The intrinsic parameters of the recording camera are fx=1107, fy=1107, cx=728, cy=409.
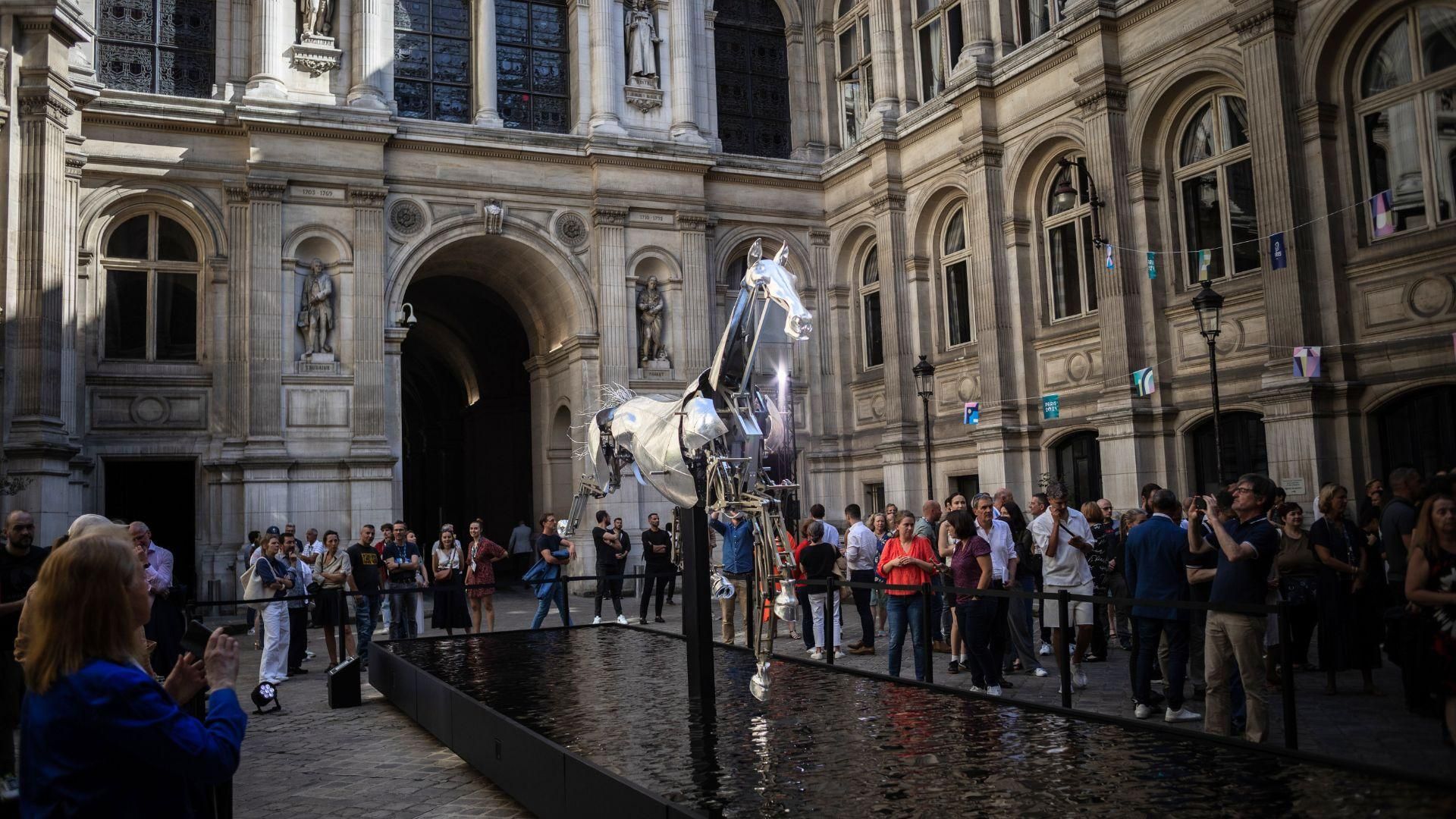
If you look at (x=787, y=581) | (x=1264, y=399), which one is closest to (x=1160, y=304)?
Answer: (x=1264, y=399)

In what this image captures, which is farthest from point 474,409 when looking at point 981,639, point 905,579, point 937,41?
point 981,639

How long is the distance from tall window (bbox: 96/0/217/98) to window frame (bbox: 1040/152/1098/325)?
18.0m

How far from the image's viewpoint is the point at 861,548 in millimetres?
14461

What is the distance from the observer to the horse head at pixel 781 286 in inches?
331

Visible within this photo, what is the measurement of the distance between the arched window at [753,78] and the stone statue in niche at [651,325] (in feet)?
16.3

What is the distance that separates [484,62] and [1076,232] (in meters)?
14.0

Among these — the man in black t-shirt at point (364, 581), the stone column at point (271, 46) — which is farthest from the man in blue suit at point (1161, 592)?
the stone column at point (271, 46)

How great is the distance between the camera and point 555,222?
2589cm

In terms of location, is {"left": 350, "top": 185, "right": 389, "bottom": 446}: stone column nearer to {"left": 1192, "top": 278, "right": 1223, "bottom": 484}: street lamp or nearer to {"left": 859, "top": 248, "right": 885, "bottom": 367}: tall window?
{"left": 859, "top": 248, "right": 885, "bottom": 367}: tall window

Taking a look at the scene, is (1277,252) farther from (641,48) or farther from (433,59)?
(433,59)

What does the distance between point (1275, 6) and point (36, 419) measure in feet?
70.9

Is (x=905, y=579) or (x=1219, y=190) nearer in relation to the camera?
(x=905, y=579)

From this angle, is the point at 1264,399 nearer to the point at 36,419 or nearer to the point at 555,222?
the point at 555,222

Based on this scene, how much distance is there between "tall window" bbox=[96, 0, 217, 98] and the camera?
76.4 ft
